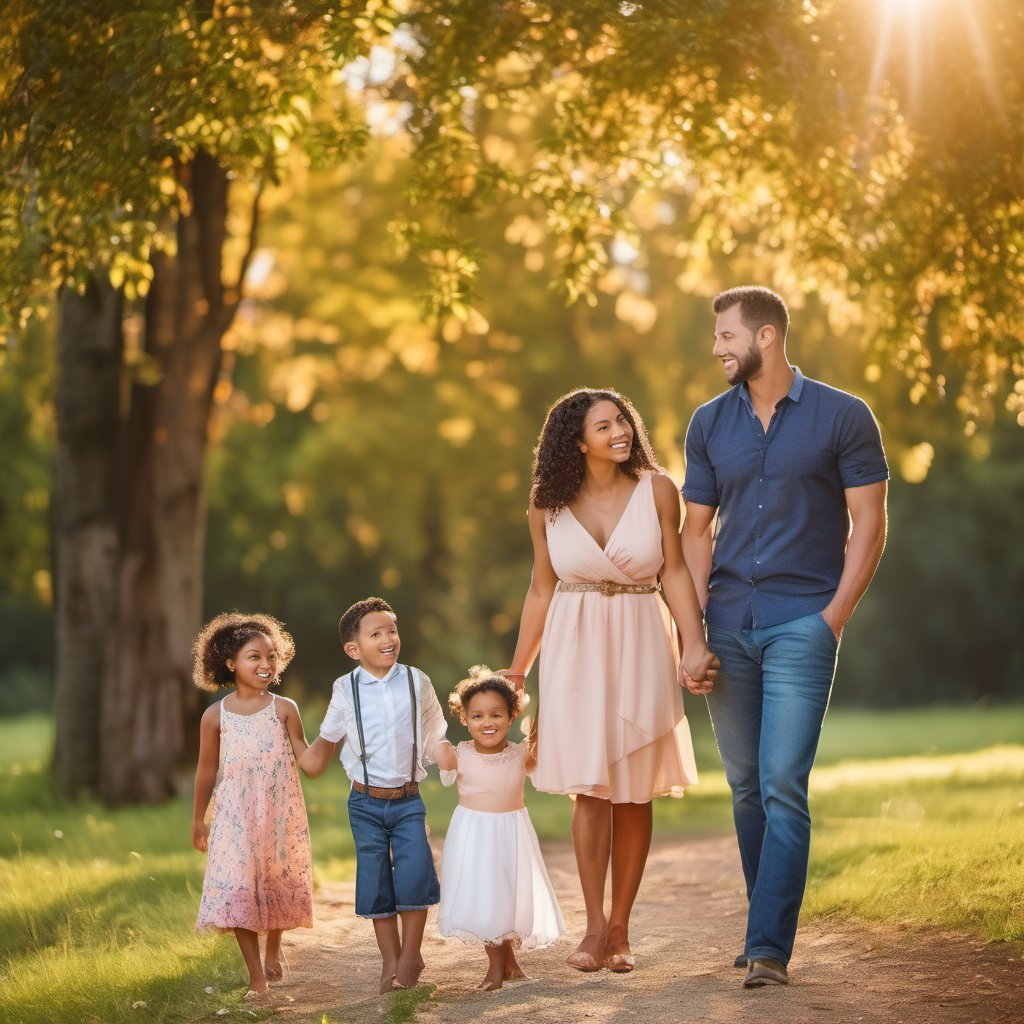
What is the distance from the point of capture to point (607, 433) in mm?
6402

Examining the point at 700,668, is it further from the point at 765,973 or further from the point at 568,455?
the point at 765,973

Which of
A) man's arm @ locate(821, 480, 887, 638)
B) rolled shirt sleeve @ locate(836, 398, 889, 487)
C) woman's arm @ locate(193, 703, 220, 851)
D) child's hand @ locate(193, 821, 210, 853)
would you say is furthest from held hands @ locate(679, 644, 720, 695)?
child's hand @ locate(193, 821, 210, 853)

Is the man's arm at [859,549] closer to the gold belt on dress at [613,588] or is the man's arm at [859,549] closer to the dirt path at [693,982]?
the gold belt on dress at [613,588]

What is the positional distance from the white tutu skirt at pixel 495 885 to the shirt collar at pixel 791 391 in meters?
1.85

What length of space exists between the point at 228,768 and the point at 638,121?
5969mm

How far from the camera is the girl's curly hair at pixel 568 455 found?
651 centimetres

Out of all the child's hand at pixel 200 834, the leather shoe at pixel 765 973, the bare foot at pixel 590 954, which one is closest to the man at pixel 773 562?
the leather shoe at pixel 765 973

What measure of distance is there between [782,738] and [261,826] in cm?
210

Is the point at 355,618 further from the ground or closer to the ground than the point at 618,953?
further from the ground

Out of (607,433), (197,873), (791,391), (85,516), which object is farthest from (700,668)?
(85,516)

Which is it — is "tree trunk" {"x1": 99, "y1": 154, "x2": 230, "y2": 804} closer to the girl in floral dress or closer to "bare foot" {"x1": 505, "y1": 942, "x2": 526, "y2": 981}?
the girl in floral dress

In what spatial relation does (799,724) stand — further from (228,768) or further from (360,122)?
(360,122)

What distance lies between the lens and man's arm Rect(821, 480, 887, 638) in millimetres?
5910

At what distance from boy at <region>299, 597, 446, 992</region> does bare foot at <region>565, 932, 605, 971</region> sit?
2.01 feet
